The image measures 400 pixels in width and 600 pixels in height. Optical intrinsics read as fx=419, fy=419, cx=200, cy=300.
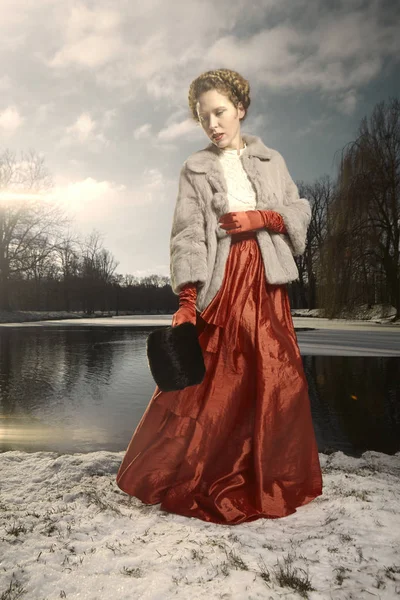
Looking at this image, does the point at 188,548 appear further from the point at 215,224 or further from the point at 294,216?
the point at 294,216

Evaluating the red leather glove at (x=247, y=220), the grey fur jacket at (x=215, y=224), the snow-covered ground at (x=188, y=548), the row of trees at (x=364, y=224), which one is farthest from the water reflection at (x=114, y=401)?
the row of trees at (x=364, y=224)

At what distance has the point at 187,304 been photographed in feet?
6.73

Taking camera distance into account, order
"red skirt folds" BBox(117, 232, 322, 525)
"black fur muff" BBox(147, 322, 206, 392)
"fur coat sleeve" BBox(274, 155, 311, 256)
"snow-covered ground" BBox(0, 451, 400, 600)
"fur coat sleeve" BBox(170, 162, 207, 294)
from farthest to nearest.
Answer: "fur coat sleeve" BBox(274, 155, 311, 256)
"fur coat sleeve" BBox(170, 162, 207, 294)
"red skirt folds" BBox(117, 232, 322, 525)
"black fur muff" BBox(147, 322, 206, 392)
"snow-covered ground" BBox(0, 451, 400, 600)

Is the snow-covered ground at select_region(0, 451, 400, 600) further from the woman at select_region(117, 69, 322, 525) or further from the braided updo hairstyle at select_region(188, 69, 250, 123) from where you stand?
the braided updo hairstyle at select_region(188, 69, 250, 123)

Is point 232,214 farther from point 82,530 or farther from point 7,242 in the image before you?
point 7,242

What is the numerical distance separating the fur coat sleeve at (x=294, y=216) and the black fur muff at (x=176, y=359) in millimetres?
772

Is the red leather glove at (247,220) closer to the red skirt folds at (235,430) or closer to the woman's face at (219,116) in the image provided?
the red skirt folds at (235,430)

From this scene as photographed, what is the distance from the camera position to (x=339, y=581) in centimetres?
139

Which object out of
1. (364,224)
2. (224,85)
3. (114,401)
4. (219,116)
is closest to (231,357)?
(219,116)

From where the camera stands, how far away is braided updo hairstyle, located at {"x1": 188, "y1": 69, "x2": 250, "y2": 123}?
2.16 m

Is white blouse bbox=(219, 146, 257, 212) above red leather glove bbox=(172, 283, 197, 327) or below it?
above

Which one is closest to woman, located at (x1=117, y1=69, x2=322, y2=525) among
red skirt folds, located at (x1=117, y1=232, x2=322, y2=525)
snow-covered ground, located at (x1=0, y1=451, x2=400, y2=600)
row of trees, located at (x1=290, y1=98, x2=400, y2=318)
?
red skirt folds, located at (x1=117, y1=232, x2=322, y2=525)

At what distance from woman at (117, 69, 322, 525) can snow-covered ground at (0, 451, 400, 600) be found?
13 cm

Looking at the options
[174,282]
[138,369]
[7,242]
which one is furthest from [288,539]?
[7,242]
